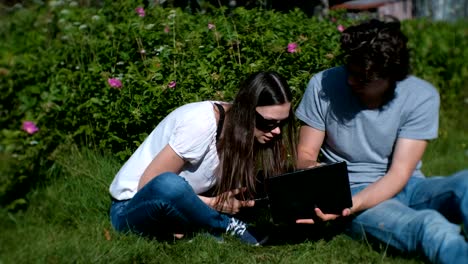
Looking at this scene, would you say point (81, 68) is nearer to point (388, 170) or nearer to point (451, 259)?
point (388, 170)

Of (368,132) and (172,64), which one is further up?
(172,64)

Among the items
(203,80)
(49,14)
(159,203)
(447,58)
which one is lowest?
(447,58)

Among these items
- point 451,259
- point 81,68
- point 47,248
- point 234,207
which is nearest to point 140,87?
point 81,68

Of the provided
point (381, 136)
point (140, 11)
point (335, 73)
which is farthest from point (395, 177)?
point (140, 11)

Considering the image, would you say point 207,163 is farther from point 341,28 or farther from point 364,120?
point 341,28

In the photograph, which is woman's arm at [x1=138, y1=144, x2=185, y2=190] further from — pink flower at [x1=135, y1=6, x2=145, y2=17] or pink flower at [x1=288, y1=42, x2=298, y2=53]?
pink flower at [x1=135, y1=6, x2=145, y2=17]

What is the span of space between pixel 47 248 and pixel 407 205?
176 cm

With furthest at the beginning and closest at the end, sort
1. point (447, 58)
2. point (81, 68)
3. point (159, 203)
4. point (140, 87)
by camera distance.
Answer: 1. point (447, 58)
2. point (81, 68)
3. point (140, 87)
4. point (159, 203)

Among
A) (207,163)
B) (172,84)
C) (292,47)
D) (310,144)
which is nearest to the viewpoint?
(207,163)

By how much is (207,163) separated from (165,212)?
31cm

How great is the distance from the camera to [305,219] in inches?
126

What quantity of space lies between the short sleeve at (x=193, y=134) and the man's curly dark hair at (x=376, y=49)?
748 millimetres

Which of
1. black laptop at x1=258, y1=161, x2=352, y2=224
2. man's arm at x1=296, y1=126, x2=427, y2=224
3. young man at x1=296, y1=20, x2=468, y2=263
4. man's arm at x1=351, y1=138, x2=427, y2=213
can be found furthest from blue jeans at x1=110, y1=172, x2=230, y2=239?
man's arm at x1=351, y1=138, x2=427, y2=213

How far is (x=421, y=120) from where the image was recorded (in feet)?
11.2
